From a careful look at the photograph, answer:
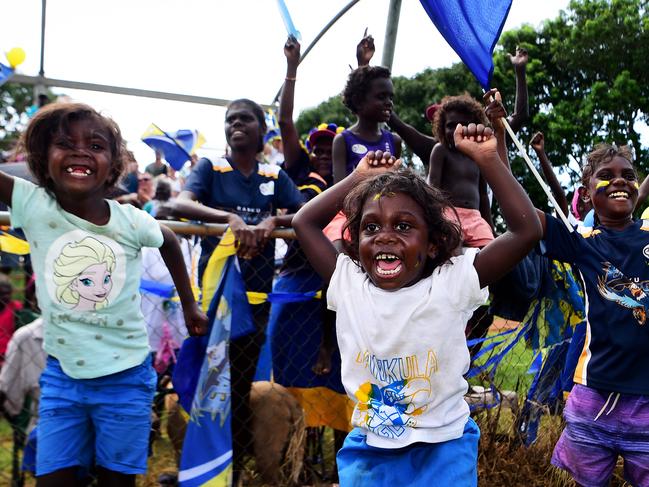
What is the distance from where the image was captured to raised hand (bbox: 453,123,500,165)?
214 centimetres

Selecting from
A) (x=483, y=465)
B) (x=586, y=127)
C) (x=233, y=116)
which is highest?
(x=586, y=127)

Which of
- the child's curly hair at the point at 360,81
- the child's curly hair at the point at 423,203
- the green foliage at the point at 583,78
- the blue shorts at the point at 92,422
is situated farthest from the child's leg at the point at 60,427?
the green foliage at the point at 583,78

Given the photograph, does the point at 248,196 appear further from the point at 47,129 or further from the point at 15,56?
the point at 15,56

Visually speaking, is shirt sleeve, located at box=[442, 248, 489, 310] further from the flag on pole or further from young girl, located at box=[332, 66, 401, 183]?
the flag on pole

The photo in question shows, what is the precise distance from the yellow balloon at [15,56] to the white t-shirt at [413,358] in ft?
7.80

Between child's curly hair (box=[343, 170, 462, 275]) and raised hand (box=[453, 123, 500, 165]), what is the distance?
0.64ft

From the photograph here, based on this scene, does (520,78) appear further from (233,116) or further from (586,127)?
(586,127)

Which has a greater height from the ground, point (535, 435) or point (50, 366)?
point (50, 366)

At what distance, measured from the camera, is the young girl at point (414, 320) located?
2.01 m

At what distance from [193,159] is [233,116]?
13.7ft

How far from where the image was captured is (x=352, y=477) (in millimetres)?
2033

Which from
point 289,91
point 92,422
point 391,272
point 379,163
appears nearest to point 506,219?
point 391,272

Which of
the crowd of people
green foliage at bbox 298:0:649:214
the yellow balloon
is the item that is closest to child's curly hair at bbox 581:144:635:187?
the crowd of people

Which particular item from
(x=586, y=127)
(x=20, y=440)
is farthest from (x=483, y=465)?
(x=586, y=127)
